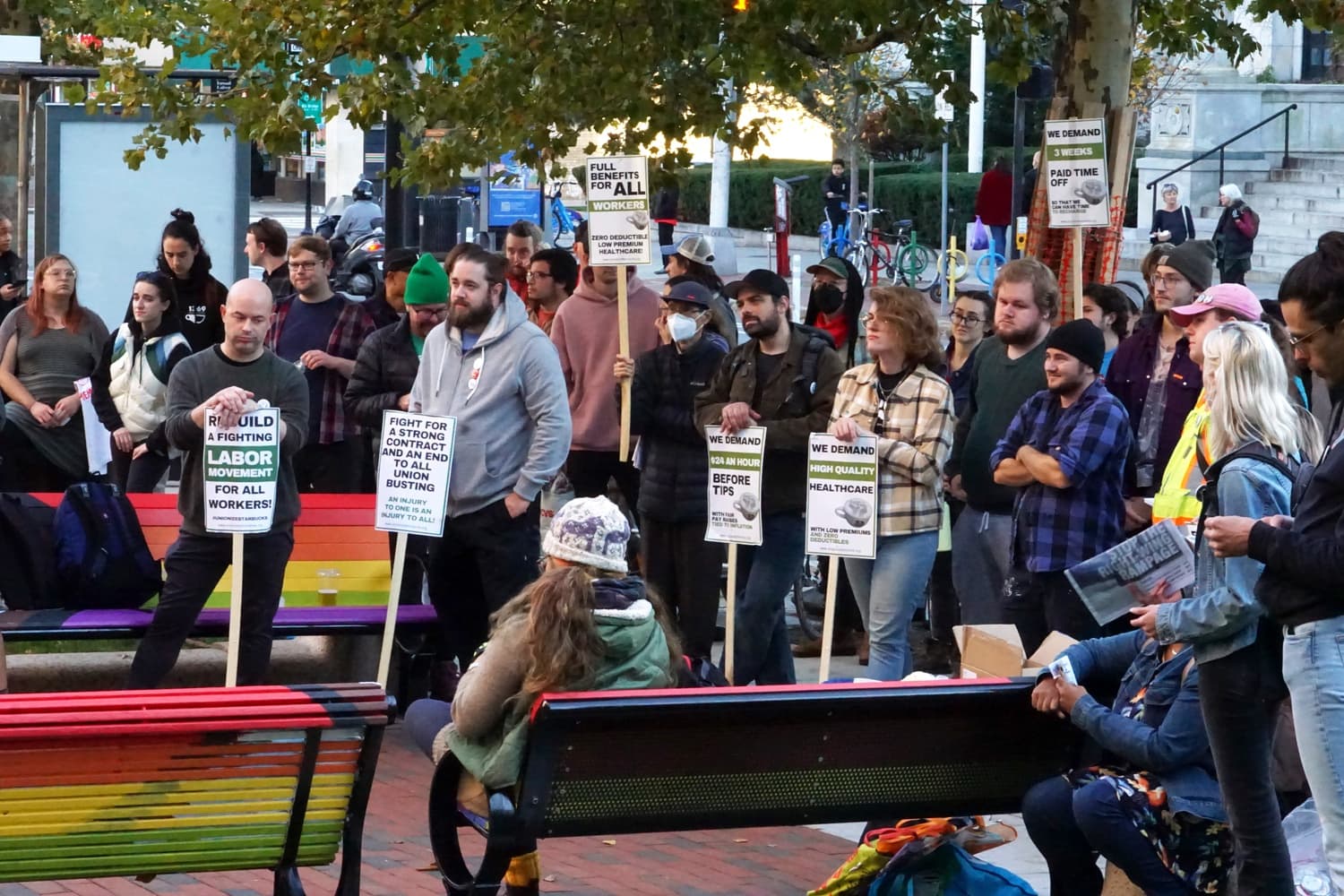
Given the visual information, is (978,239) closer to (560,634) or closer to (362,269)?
(362,269)

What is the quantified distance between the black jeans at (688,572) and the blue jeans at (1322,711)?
423 centimetres

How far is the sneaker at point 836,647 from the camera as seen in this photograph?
10.1 metres

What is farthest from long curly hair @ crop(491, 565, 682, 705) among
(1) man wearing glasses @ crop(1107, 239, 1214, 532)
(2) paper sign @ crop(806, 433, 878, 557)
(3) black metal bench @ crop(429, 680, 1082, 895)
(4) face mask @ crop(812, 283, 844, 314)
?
(4) face mask @ crop(812, 283, 844, 314)

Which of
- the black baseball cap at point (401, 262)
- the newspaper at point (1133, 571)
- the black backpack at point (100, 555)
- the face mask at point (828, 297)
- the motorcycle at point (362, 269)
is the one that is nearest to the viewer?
the newspaper at point (1133, 571)

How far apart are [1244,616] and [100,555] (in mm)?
5085

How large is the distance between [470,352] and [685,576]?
1463 mm

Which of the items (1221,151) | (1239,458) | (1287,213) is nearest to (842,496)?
(1239,458)

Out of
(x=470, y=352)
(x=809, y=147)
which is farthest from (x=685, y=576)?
(x=809, y=147)

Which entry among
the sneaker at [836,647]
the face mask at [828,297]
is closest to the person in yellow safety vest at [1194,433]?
the sneaker at [836,647]

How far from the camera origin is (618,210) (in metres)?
10.2

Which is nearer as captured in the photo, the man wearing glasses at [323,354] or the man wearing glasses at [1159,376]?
the man wearing glasses at [1159,376]

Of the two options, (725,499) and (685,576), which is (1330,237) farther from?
(685,576)

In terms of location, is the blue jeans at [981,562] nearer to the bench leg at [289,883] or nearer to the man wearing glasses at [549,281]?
the man wearing glasses at [549,281]

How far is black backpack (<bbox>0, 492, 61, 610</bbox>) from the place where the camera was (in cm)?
845
